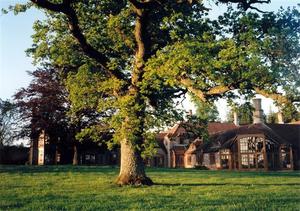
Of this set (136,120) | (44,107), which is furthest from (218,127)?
(136,120)

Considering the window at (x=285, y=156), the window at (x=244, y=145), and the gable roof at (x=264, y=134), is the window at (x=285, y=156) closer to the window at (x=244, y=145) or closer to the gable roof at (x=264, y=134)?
the gable roof at (x=264, y=134)

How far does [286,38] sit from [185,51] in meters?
4.63

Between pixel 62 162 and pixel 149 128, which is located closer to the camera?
pixel 149 128

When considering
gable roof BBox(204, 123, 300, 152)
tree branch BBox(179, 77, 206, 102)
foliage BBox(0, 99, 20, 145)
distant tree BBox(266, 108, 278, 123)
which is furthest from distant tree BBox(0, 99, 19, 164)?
distant tree BBox(266, 108, 278, 123)

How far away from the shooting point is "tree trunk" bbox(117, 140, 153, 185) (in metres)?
20.8

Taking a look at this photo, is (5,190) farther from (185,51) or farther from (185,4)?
(185,4)

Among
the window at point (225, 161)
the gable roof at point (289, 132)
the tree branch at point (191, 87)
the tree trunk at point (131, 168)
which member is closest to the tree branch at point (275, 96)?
the tree branch at point (191, 87)

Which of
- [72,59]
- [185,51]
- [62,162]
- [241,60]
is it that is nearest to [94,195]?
[185,51]

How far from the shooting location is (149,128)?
762 inches

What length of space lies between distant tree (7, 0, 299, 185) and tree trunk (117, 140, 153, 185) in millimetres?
54

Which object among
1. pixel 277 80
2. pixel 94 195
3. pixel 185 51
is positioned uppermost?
pixel 185 51

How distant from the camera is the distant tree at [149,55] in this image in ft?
53.9

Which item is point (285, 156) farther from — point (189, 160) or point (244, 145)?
point (189, 160)

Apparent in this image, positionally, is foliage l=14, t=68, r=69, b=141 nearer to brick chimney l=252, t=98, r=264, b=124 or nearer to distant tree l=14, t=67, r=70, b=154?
distant tree l=14, t=67, r=70, b=154
